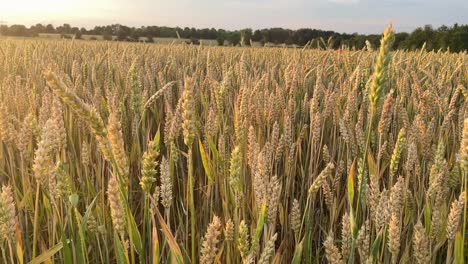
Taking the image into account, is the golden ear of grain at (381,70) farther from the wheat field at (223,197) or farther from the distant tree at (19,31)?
the distant tree at (19,31)

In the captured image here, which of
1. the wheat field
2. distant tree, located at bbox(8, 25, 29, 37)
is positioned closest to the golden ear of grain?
the wheat field

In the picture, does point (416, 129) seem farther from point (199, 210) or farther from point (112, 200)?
point (112, 200)

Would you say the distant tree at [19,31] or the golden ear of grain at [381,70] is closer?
the golden ear of grain at [381,70]

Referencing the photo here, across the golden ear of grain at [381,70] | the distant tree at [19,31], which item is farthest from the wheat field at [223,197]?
the distant tree at [19,31]

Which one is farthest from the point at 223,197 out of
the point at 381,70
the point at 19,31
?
the point at 19,31

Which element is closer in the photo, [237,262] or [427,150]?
[237,262]

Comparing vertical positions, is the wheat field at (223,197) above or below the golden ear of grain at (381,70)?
below

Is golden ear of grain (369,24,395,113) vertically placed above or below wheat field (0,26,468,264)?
above

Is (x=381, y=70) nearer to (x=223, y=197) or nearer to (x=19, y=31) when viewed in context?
(x=223, y=197)

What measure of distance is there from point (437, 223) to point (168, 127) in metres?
0.75

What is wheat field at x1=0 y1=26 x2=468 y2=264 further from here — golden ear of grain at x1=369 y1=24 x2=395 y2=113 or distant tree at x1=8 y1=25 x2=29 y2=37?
distant tree at x1=8 y1=25 x2=29 y2=37

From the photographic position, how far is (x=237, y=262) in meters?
0.93

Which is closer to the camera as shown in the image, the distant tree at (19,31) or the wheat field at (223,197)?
the wheat field at (223,197)

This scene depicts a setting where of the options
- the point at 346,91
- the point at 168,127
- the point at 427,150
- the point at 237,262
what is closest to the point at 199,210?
the point at 168,127
